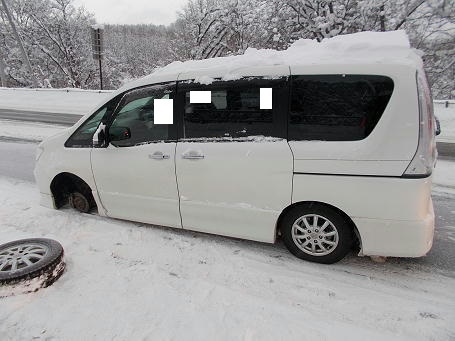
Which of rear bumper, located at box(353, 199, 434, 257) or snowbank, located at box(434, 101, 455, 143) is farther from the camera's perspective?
snowbank, located at box(434, 101, 455, 143)

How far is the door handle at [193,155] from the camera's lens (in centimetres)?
360

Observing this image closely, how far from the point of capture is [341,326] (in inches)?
105

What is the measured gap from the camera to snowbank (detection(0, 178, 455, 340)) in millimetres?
2660

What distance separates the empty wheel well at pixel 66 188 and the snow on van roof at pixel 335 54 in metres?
1.79

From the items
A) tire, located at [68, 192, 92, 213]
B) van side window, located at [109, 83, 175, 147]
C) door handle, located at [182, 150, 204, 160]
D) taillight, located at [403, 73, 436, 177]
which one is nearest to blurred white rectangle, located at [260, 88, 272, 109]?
door handle, located at [182, 150, 204, 160]

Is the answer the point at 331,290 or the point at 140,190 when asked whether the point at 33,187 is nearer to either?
the point at 140,190

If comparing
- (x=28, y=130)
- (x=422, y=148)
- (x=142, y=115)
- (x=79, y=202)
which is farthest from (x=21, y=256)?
(x=28, y=130)

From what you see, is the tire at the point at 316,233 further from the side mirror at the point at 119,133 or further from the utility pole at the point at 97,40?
the utility pole at the point at 97,40

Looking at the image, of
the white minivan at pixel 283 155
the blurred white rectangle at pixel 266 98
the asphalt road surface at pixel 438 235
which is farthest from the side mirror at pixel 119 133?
the asphalt road surface at pixel 438 235

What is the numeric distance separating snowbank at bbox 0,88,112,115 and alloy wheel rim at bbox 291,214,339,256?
15.9m

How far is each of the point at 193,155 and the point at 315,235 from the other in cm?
140

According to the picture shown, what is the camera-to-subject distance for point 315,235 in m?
3.43

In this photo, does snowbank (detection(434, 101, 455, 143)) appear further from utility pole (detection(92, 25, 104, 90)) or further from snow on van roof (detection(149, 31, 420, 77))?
utility pole (detection(92, 25, 104, 90))

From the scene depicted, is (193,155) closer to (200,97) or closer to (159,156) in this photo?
(159,156)
